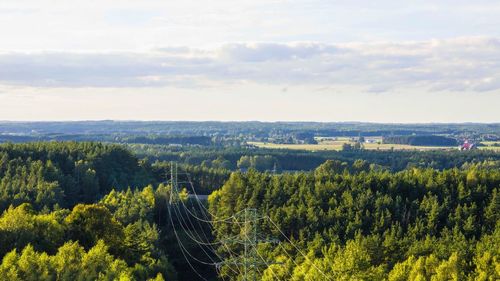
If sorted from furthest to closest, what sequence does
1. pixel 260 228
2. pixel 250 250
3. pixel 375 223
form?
pixel 260 228 < pixel 375 223 < pixel 250 250

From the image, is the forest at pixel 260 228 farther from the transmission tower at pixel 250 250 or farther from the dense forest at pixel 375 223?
the transmission tower at pixel 250 250

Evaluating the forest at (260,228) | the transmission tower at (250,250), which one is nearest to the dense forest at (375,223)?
the forest at (260,228)

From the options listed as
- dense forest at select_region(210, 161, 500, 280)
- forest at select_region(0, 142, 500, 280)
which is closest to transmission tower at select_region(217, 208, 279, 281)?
forest at select_region(0, 142, 500, 280)

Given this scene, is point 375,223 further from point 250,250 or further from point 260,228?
point 250,250

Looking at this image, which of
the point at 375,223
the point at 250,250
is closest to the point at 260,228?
the point at 375,223

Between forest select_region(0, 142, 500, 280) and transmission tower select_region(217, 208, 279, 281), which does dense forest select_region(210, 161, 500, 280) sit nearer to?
forest select_region(0, 142, 500, 280)

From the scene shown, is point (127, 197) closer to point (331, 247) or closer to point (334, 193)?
point (334, 193)

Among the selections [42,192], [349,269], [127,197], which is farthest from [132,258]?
[42,192]

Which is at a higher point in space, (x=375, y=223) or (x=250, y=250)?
(x=250, y=250)
